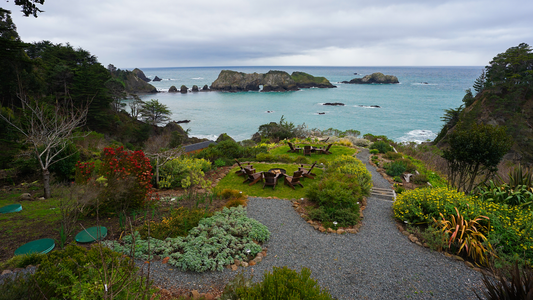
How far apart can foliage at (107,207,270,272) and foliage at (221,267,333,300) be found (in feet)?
4.37

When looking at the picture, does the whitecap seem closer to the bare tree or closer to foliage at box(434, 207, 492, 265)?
foliage at box(434, 207, 492, 265)

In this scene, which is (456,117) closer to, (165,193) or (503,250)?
(503,250)

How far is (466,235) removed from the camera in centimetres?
532

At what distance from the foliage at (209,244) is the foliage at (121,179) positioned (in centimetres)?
135

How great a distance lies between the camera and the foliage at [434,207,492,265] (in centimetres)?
493

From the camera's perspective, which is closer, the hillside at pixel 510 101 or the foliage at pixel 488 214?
the foliage at pixel 488 214

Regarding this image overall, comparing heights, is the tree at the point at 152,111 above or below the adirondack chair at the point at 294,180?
above

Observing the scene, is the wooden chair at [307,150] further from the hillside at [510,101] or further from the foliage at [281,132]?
the hillside at [510,101]

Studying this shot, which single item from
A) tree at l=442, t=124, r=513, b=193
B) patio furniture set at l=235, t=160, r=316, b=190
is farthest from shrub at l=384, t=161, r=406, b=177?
patio furniture set at l=235, t=160, r=316, b=190

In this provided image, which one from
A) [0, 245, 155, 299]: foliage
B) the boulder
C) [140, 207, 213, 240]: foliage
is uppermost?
the boulder

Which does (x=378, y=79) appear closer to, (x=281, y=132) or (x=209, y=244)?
(x=281, y=132)

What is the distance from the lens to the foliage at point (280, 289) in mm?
3033

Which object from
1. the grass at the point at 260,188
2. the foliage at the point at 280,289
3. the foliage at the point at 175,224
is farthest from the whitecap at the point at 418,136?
the foliage at the point at 280,289

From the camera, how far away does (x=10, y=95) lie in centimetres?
2033
